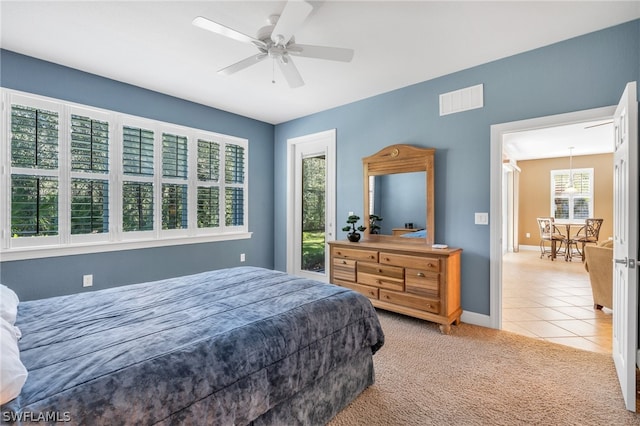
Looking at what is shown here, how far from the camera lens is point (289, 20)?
1988 mm

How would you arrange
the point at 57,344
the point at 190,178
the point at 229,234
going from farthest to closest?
the point at 229,234, the point at 190,178, the point at 57,344

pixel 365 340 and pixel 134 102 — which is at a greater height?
pixel 134 102

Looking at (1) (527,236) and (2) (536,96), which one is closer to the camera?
(2) (536,96)

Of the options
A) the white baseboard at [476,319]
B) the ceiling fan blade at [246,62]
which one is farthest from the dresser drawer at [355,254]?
the ceiling fan blade at [246,62]

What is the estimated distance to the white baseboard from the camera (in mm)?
3148

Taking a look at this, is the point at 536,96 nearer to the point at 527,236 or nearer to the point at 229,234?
the point at 229,234

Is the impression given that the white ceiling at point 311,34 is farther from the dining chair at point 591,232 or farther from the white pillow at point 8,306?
the dining chair at point 591,232

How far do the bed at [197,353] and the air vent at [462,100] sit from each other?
247 cm

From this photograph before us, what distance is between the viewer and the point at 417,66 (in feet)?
10.5

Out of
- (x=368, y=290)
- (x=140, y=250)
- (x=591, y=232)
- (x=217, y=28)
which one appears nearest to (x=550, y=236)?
(x=591, y=232)

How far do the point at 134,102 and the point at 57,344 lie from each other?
10.9ft

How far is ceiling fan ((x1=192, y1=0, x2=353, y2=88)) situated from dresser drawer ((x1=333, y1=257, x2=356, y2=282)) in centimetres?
213

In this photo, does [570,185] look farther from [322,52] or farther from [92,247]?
[92,247]

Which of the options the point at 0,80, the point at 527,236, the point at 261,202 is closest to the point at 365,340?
the point at 261,202
